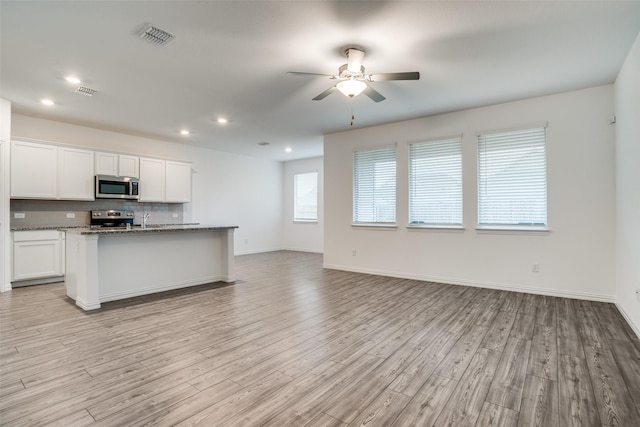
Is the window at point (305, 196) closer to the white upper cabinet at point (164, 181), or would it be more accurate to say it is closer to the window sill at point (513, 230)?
the white upper cabinet at point (164, 181)

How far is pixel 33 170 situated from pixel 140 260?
2.58 metres

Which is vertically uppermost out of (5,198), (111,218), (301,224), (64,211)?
(5,198)

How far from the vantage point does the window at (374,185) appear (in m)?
5.88

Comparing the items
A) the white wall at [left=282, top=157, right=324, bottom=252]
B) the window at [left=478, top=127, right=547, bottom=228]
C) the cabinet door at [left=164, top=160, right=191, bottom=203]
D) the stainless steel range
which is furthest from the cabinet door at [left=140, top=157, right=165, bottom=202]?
the window at [left=478, top=127, right=547, bottom=228]

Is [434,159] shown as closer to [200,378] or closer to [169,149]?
[200,378]

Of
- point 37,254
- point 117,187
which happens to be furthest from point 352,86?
point 37,254

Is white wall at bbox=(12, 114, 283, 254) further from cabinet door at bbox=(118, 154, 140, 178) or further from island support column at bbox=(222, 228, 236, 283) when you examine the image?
island support column at bbox=(222, 228, 236, 283)

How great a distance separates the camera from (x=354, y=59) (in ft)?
10.5

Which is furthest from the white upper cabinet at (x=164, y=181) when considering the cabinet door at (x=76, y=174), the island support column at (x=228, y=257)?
the island support column at (x=228, y=257)

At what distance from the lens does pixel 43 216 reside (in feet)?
18.3

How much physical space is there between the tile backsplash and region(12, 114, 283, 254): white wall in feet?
2.91

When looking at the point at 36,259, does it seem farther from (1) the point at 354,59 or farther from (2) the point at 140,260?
(1) the point at 354,59

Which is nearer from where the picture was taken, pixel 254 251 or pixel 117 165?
pixel 117 165

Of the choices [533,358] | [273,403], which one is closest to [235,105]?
[273,403]
